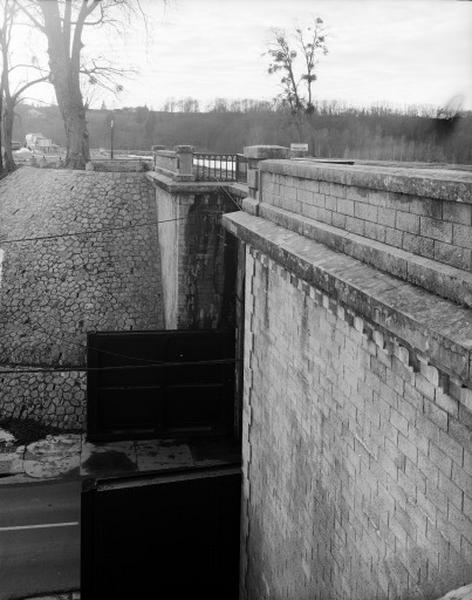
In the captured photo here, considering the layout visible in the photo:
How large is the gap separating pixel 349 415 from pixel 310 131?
2304 centimetres

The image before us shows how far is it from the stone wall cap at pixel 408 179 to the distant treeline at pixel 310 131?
10.6ft

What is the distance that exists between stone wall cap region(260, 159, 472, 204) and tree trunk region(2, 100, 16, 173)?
26508 millimetres

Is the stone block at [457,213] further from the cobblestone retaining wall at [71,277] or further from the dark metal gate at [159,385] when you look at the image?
the cobblestone retaining wall at [71,277]

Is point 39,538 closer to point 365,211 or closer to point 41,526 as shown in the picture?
point 41,526

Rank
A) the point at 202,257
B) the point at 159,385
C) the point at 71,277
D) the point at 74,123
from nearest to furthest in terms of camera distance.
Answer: the point at 159,385 → the point at 202,257 → the point at 71,277 → the point at 74,123

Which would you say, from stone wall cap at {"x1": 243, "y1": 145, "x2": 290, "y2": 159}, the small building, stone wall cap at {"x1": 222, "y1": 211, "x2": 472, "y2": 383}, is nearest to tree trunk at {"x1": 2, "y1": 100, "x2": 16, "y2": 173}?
the small building

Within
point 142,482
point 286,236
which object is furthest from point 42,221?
point 286,236

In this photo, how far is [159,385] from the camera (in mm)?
16141

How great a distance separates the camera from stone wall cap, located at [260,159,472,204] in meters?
4.66

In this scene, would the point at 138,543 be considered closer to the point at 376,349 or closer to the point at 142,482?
the point at 142,482

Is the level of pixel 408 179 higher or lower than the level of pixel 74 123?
lower

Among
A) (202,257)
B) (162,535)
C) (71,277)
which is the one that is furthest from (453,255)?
(71,277)

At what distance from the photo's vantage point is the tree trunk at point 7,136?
1250 inches

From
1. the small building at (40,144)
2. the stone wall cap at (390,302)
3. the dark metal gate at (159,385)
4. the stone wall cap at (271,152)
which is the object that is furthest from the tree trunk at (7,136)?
the stone wall cap at (390,302)
